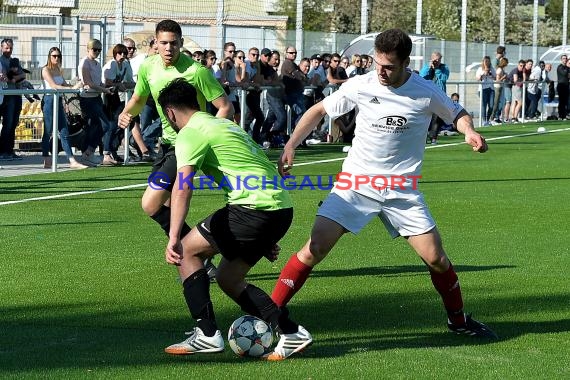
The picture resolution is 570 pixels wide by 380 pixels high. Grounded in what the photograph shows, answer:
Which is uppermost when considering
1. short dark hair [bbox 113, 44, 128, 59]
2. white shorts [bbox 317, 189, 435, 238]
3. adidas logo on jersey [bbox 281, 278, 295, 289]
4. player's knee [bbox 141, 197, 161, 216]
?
short dark hair [bbox 113, 44, 128, 59]

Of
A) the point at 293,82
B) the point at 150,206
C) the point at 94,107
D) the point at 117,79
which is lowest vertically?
the point at 150,206

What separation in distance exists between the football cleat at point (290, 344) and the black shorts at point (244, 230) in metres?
0.49

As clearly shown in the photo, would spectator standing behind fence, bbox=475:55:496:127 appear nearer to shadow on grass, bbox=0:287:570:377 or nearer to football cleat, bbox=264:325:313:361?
shadow on grass, bbox=0:287:570:377

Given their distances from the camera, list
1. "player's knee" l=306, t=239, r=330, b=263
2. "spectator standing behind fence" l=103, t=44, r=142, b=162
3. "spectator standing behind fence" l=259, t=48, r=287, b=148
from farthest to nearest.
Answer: "spectator standing behind fence" l=259, t=48, r=287, b=148, "spectator standing behind fence" l=103, t=44, r=142, b=162, "player's knee" l=306, t=239, r=330, b=263

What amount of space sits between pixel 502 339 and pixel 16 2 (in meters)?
23.4

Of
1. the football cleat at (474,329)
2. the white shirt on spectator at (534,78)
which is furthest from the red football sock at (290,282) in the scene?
the white shirt on spectator at (534,78)

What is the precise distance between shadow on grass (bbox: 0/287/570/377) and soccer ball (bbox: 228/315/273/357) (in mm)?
89

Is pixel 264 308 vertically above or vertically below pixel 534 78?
below

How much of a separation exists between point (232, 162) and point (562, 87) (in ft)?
112

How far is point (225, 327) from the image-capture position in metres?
7.70

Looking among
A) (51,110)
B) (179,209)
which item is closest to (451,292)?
(179,209)

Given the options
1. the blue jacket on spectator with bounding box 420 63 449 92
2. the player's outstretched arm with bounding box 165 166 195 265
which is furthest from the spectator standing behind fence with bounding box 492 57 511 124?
the player's outstretched arm with bounding box 165 166 195 265

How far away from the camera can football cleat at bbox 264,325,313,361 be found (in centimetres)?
694

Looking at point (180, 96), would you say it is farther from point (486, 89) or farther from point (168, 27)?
point (486, 89)
